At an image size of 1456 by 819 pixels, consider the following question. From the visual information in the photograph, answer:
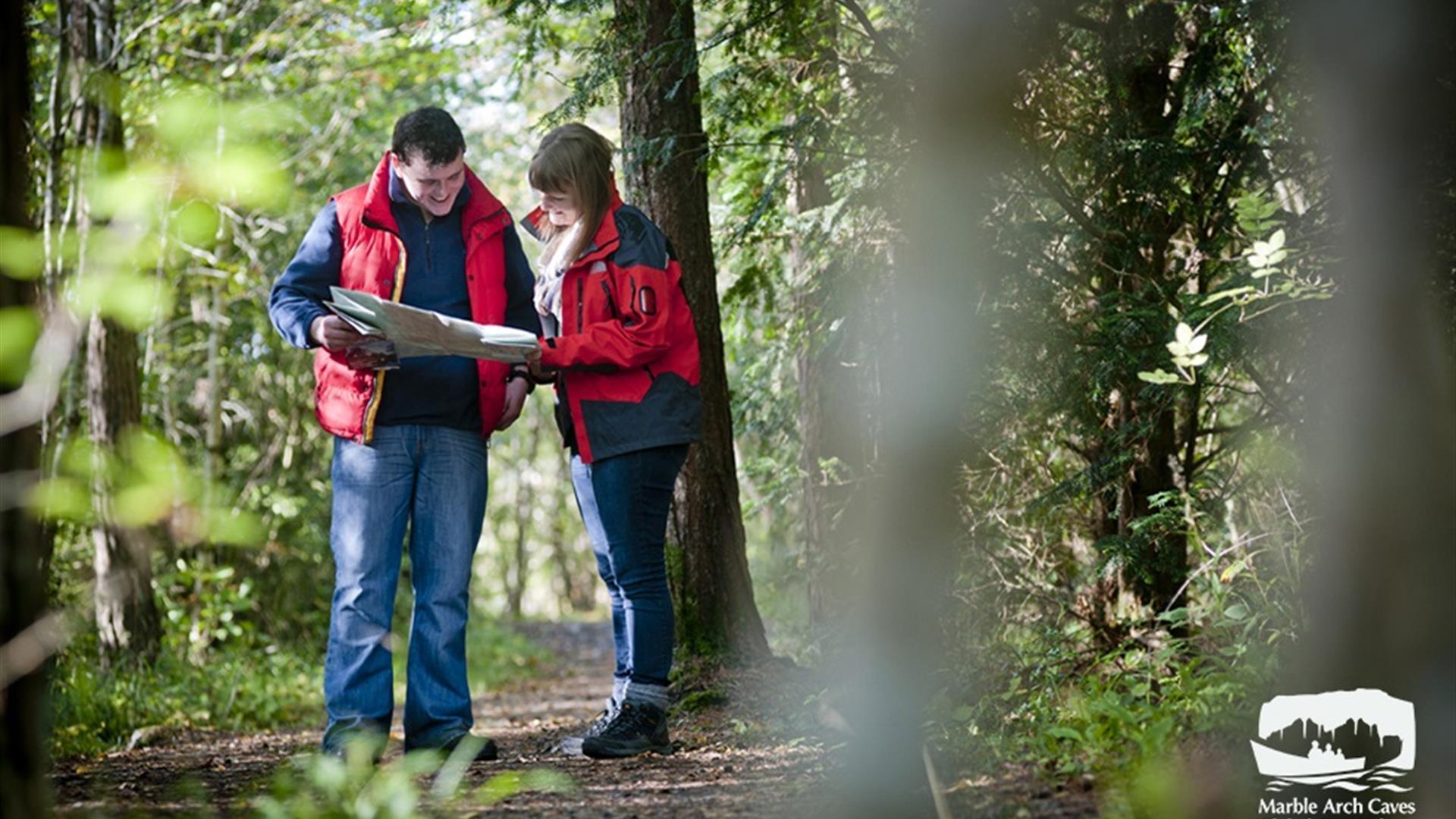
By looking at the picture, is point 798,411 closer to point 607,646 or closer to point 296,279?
point 296,279

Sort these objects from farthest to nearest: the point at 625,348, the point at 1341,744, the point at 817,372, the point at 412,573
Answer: the point at 817,372
the point at 412,573
the point at 625,348
the point at 1341,744

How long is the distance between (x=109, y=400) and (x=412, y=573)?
491cm

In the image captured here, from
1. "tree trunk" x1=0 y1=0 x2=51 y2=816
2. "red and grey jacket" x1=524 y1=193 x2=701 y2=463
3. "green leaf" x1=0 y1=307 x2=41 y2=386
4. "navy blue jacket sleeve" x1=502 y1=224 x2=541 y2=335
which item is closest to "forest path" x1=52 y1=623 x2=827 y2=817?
"tree trunk" x1=0 y1=0 x2=51 y2=816

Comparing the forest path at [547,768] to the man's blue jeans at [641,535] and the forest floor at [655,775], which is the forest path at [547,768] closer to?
the forest floor at [655,775]

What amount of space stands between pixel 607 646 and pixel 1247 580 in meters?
13.2

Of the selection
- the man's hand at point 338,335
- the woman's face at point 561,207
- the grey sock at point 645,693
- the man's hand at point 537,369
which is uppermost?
the woman's face at point 561,207

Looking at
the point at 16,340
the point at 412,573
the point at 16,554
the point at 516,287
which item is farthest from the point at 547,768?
the point at 16,340

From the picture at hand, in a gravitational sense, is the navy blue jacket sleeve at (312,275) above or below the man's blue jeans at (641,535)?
above

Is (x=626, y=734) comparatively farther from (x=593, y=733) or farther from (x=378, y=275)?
(x=378, y=275)

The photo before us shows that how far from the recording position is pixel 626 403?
453cm

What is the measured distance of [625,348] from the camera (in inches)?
176

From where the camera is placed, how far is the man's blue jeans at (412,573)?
175 inches

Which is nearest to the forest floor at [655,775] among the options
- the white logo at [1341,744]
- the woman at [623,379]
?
the woman at [623,379]

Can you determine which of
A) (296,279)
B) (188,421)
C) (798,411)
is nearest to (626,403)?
(296,279)
